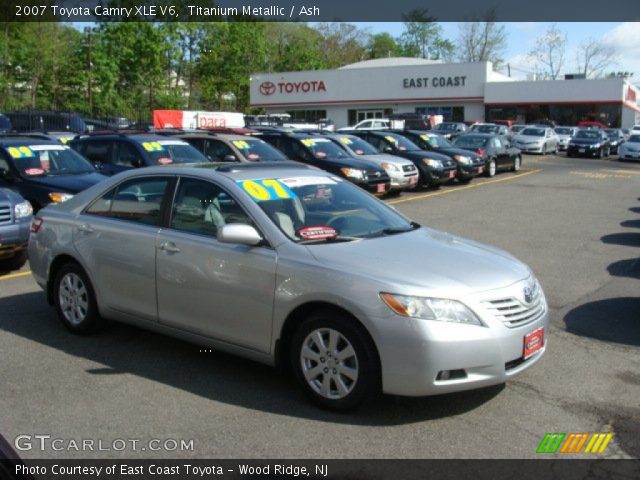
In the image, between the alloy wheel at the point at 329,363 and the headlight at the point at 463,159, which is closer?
the alloy wheel at the point at 329,363

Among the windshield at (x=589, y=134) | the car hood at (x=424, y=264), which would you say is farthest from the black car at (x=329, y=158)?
the windshield at (x=589, y=134)

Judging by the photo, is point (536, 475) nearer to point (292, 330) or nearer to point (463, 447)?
point (463, 447)

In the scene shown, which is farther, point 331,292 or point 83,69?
point 83,69

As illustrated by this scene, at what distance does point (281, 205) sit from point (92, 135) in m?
9.96

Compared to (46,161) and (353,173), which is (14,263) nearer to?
(46,161)

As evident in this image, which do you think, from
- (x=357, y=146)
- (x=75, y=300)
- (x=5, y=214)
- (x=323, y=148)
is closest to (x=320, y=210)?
(x=75, y=300)

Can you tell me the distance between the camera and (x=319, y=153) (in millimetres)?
17750

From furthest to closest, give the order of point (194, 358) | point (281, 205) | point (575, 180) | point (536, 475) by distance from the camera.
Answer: point (575, 180), point (194, 358), point (281, 205), point (536, 475)

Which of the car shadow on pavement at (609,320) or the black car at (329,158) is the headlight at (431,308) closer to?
the car shadow on pavement at (609,320)

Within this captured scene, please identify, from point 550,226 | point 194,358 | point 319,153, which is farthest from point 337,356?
point 319,153

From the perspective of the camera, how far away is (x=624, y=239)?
12227mm

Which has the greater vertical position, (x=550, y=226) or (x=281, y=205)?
(x=281, y=205)

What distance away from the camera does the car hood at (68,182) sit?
1106 centimetres

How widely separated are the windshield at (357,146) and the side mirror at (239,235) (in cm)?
1457
